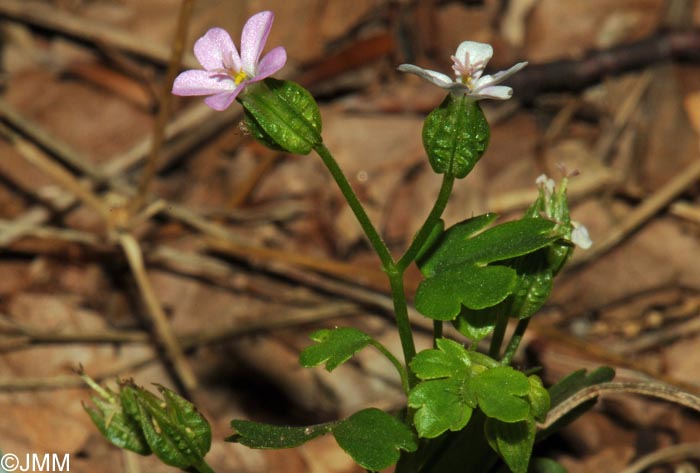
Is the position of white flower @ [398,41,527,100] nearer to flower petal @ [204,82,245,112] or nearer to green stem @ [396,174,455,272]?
green stem @ [396,174,455,272]

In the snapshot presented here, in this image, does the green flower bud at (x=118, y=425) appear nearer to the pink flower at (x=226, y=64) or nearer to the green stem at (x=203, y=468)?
the green stem at (x=203, y=468)

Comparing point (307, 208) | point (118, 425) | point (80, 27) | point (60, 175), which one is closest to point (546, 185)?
point (118, 425)

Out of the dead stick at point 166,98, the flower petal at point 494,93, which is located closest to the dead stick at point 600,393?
the flower petal at point 494,93

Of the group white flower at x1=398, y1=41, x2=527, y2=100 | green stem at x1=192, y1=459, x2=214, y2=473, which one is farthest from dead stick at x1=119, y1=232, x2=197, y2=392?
white flower at x1=398, y1=41, x2=527, y2=100

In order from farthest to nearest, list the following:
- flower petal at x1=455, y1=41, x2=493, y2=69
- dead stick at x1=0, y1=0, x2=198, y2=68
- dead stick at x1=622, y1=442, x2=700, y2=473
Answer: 1. dead stick at x1=0, y1=0, x2=198, y2=68
2. dead stick at x1=622, y1=442, x2=700, y2=473
3. flower petal at x1=455, y1=41, x2=493, y2=69

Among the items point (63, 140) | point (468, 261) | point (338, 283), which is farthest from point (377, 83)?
point (468, 261)

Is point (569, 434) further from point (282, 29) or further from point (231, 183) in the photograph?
point (282, 29)

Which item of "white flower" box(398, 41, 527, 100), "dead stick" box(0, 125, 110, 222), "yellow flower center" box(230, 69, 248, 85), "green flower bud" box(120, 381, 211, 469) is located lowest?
"green flower bud" box(120, 381, 211, 469)

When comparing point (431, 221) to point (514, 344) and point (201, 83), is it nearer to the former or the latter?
point (514, 344)
